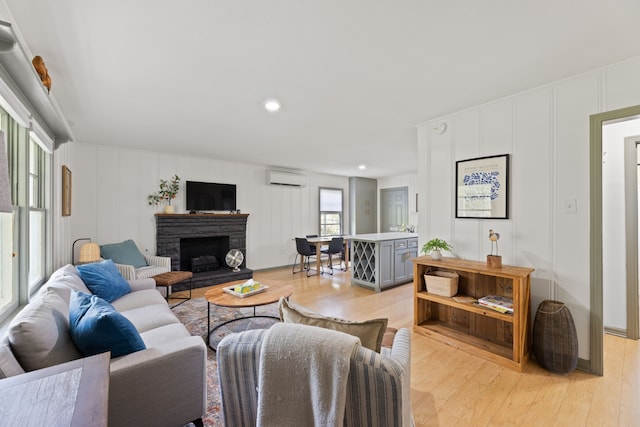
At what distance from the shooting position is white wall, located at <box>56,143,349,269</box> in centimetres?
419

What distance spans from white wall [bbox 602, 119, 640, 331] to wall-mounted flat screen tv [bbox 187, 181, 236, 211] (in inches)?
215

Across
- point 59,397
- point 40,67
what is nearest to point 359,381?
point 59,397

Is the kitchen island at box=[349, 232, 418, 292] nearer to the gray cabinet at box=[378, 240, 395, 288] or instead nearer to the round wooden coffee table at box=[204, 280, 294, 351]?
the gray cabinet at box=[378, 240, 395, 288]

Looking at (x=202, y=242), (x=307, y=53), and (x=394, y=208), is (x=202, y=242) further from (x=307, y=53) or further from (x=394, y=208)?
(x=394, y=208)

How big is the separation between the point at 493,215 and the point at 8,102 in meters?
3.70

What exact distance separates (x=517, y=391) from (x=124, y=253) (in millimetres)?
4888

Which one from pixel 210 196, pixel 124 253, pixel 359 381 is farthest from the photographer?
pixel 210 196

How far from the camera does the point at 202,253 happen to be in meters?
5.34

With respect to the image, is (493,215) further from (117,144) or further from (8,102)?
(117,144)

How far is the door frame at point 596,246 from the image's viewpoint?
210 centimetres

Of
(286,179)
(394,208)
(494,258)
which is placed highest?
(286,179)

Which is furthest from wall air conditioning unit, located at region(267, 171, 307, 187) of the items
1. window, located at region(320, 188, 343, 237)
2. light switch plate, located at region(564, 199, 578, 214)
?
light switch plate, located at region(564, 199, 578, 214)

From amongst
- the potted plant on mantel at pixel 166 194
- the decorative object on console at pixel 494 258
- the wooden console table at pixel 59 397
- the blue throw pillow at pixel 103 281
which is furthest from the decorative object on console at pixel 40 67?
the decorative object on console at pixel 494 258

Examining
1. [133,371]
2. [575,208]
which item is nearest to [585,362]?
[575,208]
